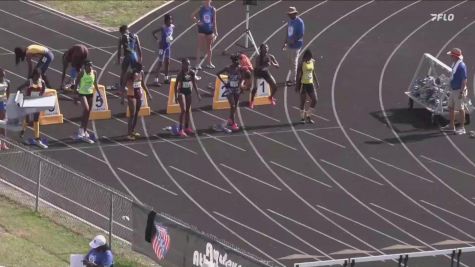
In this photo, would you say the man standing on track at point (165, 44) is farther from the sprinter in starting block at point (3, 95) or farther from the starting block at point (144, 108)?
the sprinter in starting block at point (3, 95)

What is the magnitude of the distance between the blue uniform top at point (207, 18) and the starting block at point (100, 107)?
413 centimetres

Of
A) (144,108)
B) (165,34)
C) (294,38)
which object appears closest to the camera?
(144,108)

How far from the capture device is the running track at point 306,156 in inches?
899

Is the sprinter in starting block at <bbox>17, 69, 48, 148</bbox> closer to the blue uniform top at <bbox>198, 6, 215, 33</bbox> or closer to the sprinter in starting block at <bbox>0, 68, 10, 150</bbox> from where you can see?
the sprinter in starting block at <bbox>0, 68, 10, 150</bbox>

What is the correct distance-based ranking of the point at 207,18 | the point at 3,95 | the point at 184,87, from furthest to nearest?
the point at 207,18, the point at 184,87, the point at 3,95

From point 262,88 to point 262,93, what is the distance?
0.12 metres

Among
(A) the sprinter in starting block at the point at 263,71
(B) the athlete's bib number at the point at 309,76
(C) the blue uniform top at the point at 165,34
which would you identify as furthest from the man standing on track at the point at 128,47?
(B) the athlete's bib number at the point at 309,76

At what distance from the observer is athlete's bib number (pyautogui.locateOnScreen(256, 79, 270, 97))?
2884cm

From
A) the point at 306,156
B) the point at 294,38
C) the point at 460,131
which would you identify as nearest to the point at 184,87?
the point at 306,156

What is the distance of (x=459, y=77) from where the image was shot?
27609 mm

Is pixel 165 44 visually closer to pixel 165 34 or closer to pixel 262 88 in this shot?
pixel 165 34

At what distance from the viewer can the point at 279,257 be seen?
2141cm

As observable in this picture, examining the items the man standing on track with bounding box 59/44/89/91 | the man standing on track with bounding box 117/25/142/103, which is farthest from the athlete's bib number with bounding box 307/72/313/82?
the man standing on track with bounding box 59/44/89/91

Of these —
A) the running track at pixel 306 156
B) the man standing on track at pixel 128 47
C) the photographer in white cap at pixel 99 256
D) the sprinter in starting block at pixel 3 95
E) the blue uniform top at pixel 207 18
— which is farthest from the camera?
the blue uniform top at pixel 207 18
